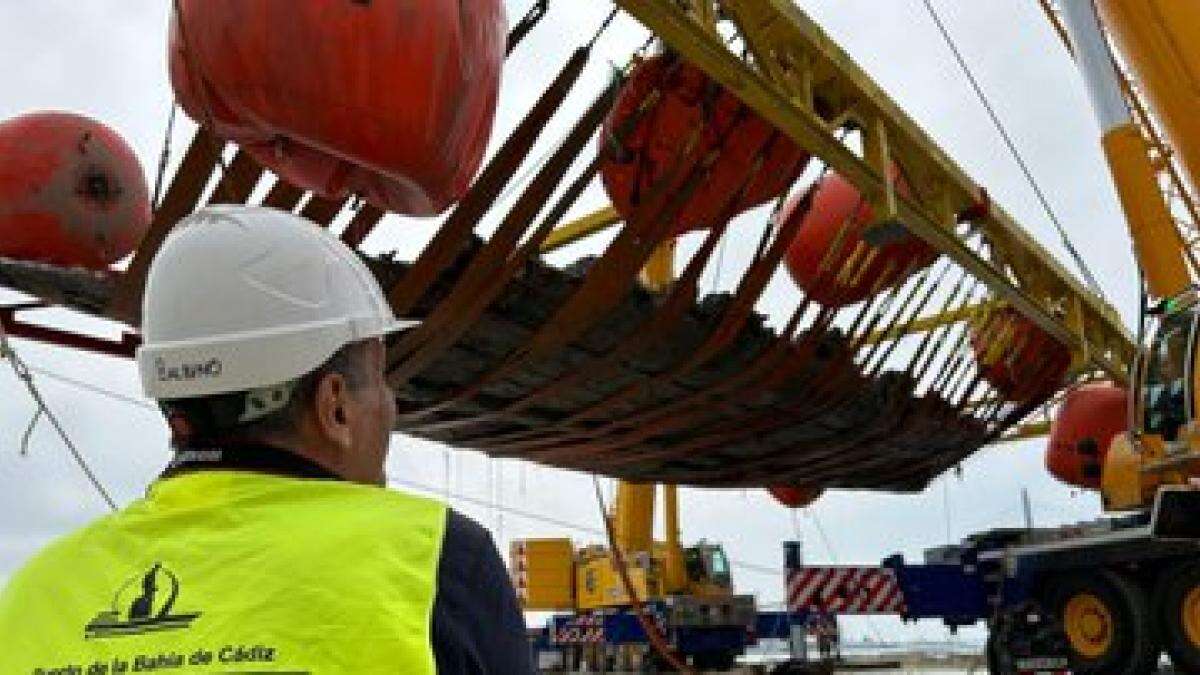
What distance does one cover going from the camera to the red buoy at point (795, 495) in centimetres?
1347

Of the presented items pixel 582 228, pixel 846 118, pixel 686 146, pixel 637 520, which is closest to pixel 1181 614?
pixel 846 118

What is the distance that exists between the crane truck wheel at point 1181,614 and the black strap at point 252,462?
29.5ft

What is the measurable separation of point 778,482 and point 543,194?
6425 millimetres

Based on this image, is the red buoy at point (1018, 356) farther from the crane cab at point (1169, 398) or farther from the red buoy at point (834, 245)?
the crane cab at point (1169, 398)

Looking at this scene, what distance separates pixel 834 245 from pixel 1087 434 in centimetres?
432

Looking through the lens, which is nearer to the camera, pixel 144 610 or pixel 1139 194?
pixel 144 610

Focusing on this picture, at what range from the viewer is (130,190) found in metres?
5.99

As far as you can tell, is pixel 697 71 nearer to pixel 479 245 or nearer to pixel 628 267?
pixel 628 267

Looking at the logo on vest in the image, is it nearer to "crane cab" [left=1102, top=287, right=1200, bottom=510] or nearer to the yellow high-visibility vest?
the yellow high-visibility vest

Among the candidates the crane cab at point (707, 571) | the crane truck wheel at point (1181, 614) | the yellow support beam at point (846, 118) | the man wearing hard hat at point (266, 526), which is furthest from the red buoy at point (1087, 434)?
the man wearing hard hat at point (266, 526)

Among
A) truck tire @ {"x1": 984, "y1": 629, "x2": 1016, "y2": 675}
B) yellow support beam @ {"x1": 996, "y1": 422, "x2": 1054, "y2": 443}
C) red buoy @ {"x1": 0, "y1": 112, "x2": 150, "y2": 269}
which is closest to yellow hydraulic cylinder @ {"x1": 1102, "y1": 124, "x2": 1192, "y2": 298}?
truck tire @ {"x1": 984, "y1": 629, "x2": 1016, "y2": 675}

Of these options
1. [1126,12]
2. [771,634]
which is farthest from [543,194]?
[771,634]

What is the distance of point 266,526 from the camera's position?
3.64ft

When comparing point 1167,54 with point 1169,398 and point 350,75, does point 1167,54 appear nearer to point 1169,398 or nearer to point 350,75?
point 1169,398
